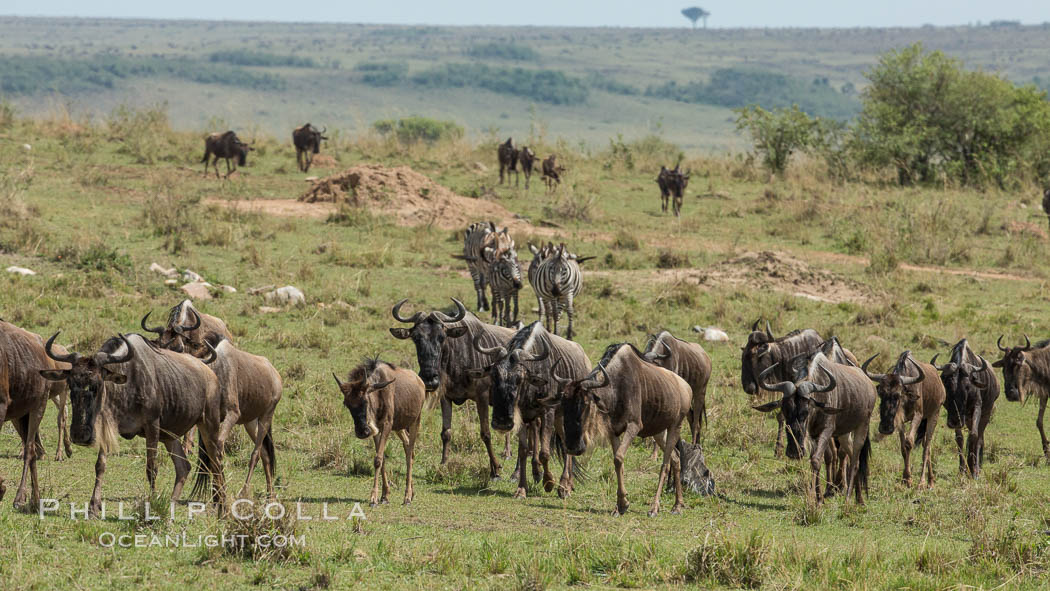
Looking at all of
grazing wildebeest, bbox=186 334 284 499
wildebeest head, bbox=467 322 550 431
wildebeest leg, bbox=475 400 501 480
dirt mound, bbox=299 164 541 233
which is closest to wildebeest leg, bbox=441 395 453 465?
wildebeest leg, bbox=475 400 501 480

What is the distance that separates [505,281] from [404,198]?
29.0 feet

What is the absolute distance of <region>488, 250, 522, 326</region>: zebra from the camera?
16.2 meters

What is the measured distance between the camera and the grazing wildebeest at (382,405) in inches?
333

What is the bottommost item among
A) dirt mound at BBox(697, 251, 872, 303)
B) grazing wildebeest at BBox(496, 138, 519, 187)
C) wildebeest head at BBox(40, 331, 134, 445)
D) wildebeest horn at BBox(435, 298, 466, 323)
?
dirt mound at BBox(697, 251, 872, 303)

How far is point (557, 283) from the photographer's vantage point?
16.0 metres

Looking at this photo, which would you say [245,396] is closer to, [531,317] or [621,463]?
[621,463]

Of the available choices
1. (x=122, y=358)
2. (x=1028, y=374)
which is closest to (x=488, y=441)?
(x=122, y=358)

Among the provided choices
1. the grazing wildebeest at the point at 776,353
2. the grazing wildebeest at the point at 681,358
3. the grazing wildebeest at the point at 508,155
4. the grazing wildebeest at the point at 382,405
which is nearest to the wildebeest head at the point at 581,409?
the grazing wildebeest at the point at 382,405

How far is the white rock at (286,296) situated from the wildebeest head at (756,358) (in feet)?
25.0

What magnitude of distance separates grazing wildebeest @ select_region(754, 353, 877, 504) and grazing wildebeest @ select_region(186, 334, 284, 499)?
12.4 feet

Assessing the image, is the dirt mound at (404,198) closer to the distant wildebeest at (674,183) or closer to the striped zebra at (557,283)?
the distant wildebeest at (674,183)

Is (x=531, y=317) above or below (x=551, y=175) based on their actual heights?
below

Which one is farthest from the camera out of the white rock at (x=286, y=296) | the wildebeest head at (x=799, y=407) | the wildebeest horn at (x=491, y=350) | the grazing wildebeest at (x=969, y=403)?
the white rock at (x=286, y=296)

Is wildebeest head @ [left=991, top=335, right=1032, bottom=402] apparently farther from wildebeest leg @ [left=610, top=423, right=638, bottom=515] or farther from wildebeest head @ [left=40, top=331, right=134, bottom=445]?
wildebeest head @ [left=40, top=331, right=134, bottom=445]
